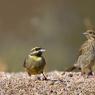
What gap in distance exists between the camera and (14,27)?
1591 cm

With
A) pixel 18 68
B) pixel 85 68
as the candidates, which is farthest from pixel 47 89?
pixel 18 68

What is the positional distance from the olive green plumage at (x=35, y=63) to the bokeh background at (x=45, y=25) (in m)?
2.43

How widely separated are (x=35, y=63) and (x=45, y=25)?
3.41m

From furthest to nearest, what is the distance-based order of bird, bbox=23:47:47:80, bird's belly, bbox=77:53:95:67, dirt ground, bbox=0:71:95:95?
bird's belly, bbox=77:53:95:67 → bird, bbox=23:47:47:80 → dirt ground, bbox=0:71:95:95

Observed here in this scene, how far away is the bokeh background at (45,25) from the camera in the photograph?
15.5 m

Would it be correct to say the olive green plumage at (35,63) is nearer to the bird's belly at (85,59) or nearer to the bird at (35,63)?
the bird at (35,63)

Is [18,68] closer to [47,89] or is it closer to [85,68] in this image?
[85,68]

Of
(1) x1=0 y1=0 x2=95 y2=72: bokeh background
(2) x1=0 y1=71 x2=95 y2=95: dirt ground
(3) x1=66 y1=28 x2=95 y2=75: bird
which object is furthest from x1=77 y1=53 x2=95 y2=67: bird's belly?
(1) x1=0 y1=0 x2=95 y2=72: bokeh background

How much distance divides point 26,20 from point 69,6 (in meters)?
0.80

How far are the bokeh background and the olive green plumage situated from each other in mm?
2432

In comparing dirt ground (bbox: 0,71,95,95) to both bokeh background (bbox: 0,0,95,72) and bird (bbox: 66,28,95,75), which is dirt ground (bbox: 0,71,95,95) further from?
bokeh background (bbox: 0,0,95,72)

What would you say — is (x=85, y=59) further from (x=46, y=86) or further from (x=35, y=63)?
(x=46, y=86)

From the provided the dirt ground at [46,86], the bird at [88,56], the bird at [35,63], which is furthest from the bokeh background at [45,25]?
A: the dirt ground at [46,86]

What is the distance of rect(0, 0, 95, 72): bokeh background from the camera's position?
611 inches
